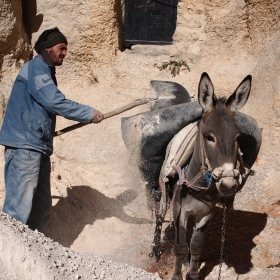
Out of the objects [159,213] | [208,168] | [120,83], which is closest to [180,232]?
[159,213]

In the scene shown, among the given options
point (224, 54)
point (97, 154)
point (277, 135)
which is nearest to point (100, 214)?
point (97, 154)

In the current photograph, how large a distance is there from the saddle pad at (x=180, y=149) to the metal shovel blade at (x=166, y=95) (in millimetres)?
597

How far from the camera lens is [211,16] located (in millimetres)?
8133

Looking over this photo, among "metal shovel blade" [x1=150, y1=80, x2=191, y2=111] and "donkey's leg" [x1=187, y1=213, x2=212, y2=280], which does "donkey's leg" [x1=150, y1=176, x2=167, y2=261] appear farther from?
"metal shovel blade" [x1=150, y1=80, x2=191, y2=111]

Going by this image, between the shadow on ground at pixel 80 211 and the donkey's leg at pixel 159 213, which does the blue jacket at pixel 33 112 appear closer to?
the donkey's leg at pixel 159 213

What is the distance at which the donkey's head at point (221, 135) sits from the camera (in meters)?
3.52

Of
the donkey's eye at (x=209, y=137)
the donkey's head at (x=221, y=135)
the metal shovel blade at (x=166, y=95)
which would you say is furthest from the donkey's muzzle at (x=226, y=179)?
the metal shovel blade at (x=166, y=95)

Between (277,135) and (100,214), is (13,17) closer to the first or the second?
(100,214)

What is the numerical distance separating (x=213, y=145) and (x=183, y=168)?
682 mm

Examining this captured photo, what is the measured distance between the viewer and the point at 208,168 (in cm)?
→ 378

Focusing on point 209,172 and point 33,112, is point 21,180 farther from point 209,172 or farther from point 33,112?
point 209,172

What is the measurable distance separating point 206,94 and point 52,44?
1529 millimetres

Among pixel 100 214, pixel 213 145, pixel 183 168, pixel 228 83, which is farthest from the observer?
pixel 228 83

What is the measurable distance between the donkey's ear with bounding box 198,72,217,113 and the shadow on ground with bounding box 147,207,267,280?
190 cm
